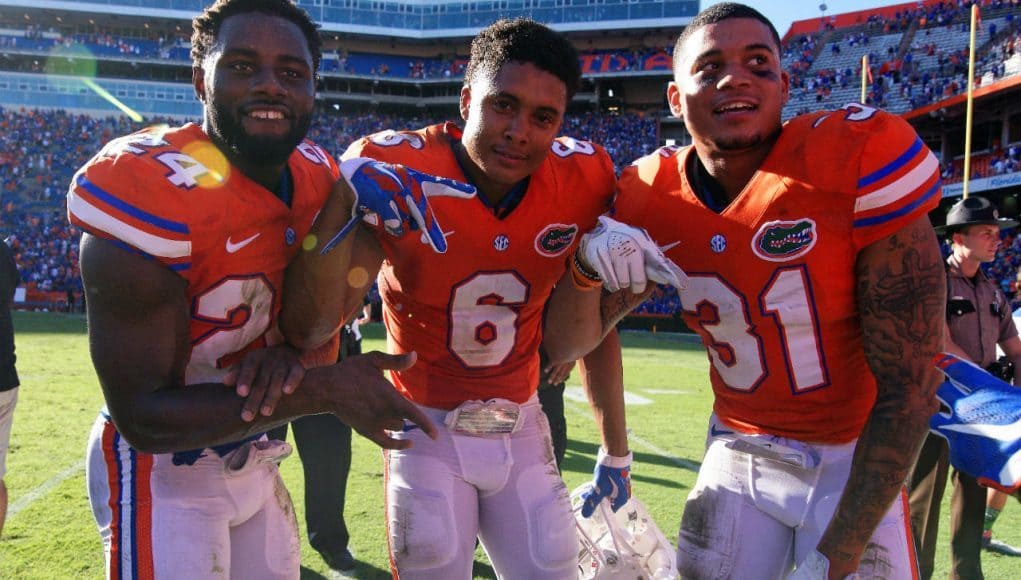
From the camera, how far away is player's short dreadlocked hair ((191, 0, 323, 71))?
2.35m

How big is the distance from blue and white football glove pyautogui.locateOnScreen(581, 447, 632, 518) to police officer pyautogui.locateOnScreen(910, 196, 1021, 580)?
1.88 m

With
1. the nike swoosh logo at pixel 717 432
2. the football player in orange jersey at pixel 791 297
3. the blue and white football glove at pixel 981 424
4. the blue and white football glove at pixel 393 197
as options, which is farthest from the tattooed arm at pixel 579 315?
the blue and white football glove at pixel 981 424

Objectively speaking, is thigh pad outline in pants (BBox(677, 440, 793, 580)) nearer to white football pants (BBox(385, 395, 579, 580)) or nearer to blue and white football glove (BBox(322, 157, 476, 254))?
white football pants (BBox(385, 395, 579, 580))

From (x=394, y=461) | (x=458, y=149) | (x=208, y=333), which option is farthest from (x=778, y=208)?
(x=208, y=333)

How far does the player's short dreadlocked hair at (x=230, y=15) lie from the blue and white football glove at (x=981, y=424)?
2.42 meters

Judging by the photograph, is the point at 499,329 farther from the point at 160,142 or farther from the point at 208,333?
A: the point at 160,142

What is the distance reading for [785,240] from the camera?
2246 millimetres

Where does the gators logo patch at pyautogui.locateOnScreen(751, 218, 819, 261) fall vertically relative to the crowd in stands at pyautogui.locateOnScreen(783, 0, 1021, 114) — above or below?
below

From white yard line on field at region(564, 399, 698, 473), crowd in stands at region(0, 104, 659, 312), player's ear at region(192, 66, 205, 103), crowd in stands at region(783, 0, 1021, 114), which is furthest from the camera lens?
crowd in stands at region(783, 0, 1021, 114)

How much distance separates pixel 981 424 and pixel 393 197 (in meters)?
2.37

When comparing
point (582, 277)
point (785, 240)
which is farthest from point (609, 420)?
point (785, 240)

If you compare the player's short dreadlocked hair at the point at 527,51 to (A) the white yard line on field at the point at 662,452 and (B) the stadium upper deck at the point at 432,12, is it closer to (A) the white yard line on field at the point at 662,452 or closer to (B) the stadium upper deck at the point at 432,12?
(A) the white yard line on field at the point at 662,452

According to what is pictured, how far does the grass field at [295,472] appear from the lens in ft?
13.7

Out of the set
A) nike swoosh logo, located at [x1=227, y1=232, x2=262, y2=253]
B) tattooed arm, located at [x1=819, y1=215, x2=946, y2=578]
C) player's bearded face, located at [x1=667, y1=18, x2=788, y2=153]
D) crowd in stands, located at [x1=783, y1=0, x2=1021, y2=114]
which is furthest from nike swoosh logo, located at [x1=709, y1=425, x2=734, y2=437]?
crowd in stands, located at [x1=783, y1=0, x2=1021, y2=114]
